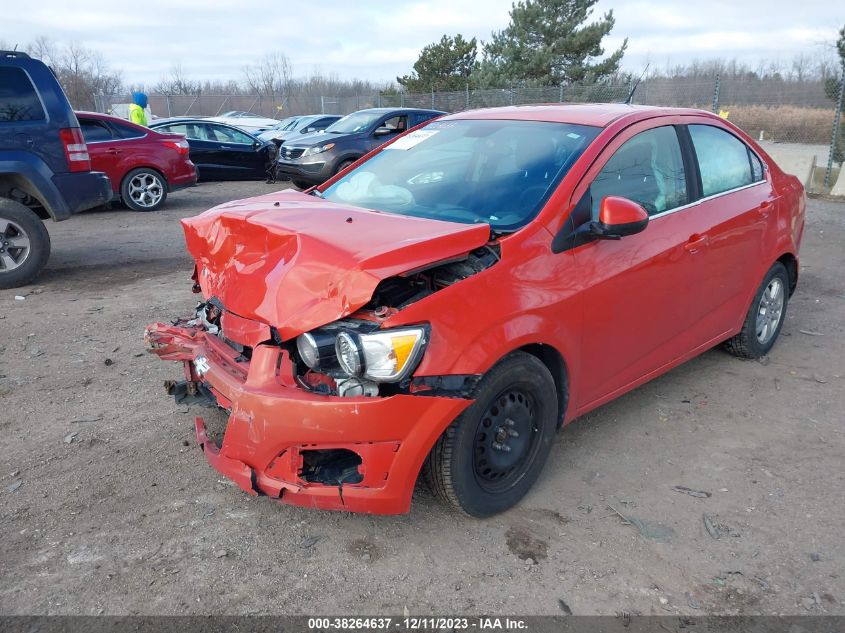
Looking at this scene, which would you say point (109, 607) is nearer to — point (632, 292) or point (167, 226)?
point (632, 292)

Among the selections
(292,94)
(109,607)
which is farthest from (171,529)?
(292,94)

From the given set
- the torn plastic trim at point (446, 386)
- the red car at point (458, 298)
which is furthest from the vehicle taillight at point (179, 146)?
the torn plastic trim at point (446, 386)

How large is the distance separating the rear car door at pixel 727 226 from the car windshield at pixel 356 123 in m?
9.84

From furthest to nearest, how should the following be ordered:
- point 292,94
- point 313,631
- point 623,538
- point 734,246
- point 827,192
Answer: point 292,94 → point 827,192 → point 734,246 → point 623,538 → point 313,631

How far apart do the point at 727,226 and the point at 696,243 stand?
0.42 metres

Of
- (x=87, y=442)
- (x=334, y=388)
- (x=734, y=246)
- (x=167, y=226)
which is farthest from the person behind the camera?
(x=167, y=226)

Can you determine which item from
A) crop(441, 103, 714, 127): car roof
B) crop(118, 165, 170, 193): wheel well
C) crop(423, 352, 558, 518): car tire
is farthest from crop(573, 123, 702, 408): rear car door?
crop(118, 165, 170, 193): wheel well

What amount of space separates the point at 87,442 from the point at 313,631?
2.00 m

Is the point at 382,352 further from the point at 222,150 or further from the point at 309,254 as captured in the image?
the point at 222,150

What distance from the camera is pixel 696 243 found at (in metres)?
3.81

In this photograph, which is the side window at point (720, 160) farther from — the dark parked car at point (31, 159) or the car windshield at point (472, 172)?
the dark parked car at point (31, 159)

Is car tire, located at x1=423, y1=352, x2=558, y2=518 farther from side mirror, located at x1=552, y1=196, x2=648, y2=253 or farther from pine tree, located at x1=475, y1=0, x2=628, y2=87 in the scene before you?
pine tree, located at x1=475, y1=0, x2=628, y2=87

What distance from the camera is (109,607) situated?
2504 mm

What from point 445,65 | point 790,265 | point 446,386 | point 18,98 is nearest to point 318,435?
point 446,386
